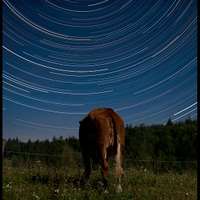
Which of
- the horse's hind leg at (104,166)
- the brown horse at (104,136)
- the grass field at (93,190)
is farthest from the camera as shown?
the brown horse at (104,136)

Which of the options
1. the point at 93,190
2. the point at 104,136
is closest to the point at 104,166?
the point at 93,190

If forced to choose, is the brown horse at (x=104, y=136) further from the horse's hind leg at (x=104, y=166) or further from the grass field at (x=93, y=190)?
the grass field at (x=93, y=190)

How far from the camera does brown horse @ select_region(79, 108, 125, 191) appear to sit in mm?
4840

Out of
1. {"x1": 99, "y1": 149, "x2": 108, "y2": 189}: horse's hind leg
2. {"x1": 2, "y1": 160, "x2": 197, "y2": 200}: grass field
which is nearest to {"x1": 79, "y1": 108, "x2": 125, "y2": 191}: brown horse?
{"x1": 99, "y1": 149, "x2": 108, "y2": 189}: horse's hind leg

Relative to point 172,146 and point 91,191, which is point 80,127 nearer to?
point 91,191

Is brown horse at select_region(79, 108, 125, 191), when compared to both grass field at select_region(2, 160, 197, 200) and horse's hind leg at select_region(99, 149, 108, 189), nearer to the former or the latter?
horse's hind leg at select_region(99, 149, 108, 189)

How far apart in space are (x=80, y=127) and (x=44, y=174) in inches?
78.1

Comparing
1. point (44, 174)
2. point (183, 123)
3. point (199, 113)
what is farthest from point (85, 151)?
point (183, 123)

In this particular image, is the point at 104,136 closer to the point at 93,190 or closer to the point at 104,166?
the point at 104,166

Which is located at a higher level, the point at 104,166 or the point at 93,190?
the point at 104,166

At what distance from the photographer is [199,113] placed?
9.39ft

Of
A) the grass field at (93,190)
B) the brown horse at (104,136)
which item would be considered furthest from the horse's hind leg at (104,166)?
the grass field at (93,190)

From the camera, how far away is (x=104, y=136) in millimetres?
5027

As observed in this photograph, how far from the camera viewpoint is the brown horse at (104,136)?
15.9ft
